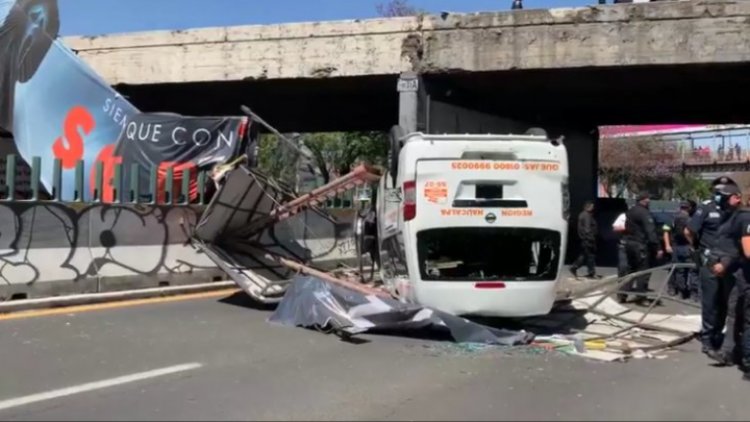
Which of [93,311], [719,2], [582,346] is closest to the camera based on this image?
[582,346]

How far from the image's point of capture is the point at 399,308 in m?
9.55

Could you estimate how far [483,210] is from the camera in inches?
367

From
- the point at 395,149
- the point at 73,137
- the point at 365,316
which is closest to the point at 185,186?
the point at 73,137

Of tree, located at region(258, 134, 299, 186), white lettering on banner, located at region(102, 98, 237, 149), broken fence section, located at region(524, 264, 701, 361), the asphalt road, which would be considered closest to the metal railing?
white lettering on banner, located at region(102, 98, 237, 149)

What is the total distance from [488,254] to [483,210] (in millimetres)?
942

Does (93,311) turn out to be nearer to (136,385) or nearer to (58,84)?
(136,385)

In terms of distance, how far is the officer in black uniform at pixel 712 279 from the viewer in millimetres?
8266

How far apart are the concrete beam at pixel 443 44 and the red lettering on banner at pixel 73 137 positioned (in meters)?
2.22

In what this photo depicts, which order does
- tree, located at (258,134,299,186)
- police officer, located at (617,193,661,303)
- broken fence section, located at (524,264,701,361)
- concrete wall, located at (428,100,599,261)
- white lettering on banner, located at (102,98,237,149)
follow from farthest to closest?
tree, located at (258,134,299,186) < concrete wall, located at (428,100,599,261) < white lettering on banner, located at (102,98,237,149) < police officer, located at (617,193,661,303) < broken fence section, located at (524,264,701,361)

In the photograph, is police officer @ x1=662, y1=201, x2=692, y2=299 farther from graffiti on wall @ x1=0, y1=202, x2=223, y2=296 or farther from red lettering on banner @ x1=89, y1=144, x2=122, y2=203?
red lettering on banner @ x1=89, y1=144, x2=122, y2=203

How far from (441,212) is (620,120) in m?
20.9

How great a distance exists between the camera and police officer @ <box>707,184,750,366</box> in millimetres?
7914

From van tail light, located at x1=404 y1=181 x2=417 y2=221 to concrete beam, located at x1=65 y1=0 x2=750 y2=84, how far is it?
878cm

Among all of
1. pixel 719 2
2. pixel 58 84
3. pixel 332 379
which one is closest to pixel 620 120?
pixel 719 2
